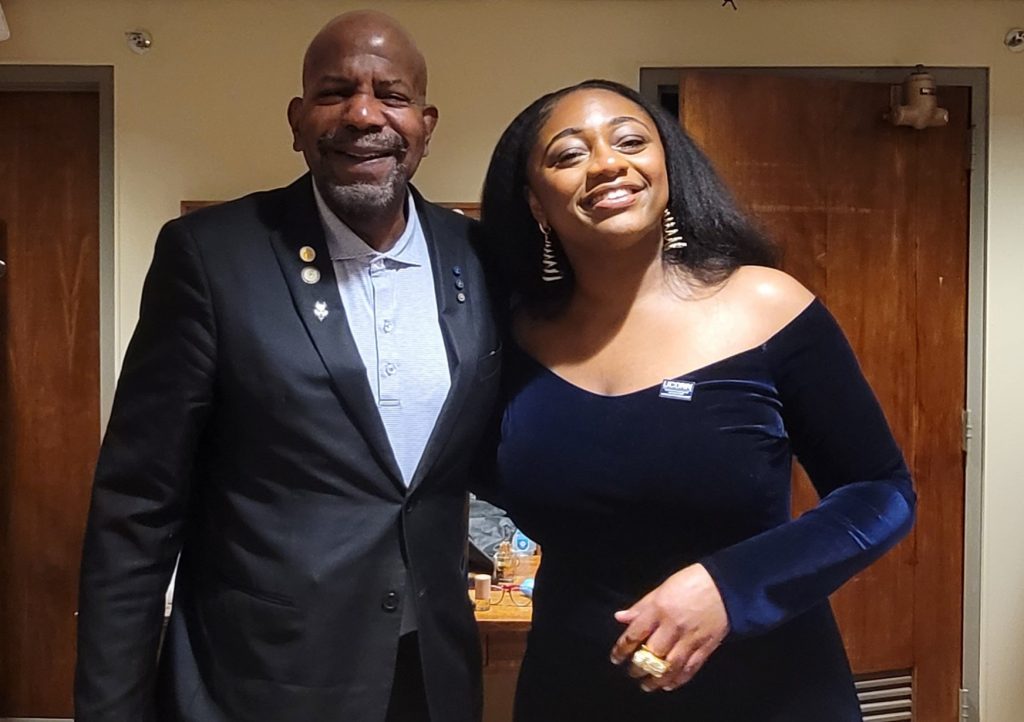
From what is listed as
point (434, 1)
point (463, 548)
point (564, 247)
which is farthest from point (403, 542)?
point (434, 1)

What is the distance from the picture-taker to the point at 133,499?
118 centimetres

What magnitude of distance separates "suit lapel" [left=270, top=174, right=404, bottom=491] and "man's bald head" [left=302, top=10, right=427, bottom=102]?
0.22 m

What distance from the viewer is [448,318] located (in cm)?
127

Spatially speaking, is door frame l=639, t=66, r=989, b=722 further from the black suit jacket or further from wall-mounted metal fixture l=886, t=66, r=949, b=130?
the black suit jacket

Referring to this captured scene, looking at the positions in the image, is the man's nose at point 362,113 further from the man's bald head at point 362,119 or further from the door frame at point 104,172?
the door frame at point 104,172

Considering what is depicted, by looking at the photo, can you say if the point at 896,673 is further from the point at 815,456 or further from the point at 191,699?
the point at 191,699

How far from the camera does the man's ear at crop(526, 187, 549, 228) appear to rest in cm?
137

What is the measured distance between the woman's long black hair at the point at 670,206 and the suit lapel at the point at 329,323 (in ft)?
0.98

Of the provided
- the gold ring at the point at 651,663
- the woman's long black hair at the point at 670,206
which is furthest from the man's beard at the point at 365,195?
the gold ring at the point at 651,663

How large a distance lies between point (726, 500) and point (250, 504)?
0.59 m

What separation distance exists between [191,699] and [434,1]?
215 cm

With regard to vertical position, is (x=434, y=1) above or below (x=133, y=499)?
above

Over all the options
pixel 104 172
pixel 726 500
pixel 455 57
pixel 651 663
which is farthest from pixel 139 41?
pixel 651 663

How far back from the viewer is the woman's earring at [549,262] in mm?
1408
